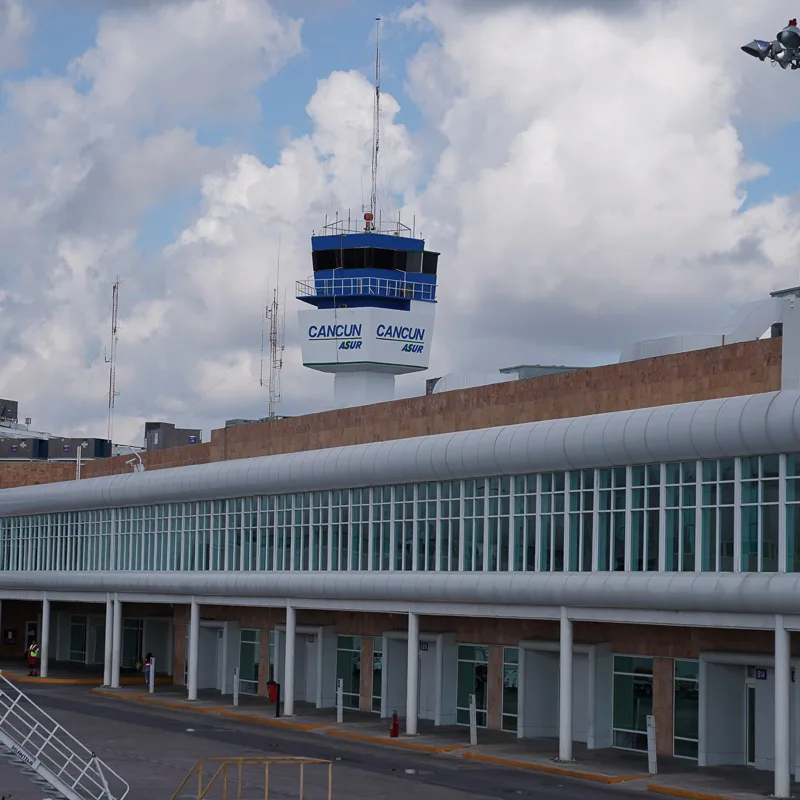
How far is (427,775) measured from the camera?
113 feet

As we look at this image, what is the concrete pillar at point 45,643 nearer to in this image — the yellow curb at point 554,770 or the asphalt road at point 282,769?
the asphalt road at point 282,769

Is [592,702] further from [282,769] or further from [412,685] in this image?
[282,769]

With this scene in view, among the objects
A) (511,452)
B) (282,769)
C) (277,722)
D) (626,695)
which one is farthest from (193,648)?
(626,695)

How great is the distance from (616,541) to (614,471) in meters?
1.70

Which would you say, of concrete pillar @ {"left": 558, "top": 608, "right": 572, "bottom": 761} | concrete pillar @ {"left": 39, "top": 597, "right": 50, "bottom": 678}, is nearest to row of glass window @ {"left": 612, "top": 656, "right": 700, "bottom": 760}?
concrete pillar @ {"left": 558, "top": 608, "right": 572, "bottom": 761}

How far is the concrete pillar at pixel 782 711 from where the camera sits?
29891 mm

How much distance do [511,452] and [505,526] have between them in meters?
2.33

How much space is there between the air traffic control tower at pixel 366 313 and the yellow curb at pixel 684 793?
36137 mm

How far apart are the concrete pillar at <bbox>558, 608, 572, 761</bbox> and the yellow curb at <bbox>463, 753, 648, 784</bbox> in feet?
2.38

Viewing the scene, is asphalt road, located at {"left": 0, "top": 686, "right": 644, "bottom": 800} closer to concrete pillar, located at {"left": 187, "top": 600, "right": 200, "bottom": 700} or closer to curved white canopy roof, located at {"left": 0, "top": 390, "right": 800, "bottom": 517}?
concrete pillar, located at {"left": 187, "top": 600, "right": 200, "bottom": 700}

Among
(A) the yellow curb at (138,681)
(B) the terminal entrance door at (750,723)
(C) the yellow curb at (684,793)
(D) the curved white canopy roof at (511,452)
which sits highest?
(D) the curved white canopy roof at (511,452)

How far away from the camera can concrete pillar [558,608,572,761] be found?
118 ft

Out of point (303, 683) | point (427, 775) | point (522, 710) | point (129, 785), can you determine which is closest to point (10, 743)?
point (129, 785)

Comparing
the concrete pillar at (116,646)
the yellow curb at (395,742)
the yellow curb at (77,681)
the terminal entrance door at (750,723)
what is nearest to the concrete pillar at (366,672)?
the yellow curb at (395,742)
